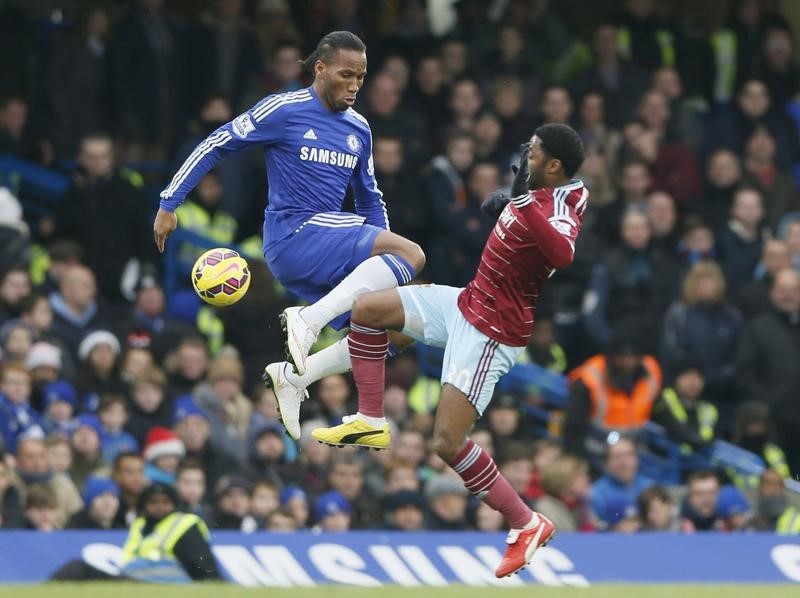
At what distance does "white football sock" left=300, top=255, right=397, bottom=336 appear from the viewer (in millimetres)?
10852

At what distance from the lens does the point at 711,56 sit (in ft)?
61.8

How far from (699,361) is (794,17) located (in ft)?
15.9

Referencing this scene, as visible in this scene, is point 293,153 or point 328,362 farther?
point 328,362

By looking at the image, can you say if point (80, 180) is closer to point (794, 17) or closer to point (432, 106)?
point (432, 106)

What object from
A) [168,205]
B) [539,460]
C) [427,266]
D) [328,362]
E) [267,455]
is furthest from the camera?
[427,266]

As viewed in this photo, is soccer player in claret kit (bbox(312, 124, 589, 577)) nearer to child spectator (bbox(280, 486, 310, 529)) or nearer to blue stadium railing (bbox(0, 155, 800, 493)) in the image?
child spectator (bbox(280, 486, 310, 529))

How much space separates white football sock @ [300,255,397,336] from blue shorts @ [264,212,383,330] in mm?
106

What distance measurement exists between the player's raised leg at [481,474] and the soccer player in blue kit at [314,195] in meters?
0.72

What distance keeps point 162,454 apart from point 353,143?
4186 millimetres

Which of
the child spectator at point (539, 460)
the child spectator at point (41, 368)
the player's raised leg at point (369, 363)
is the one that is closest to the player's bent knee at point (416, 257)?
the player's raised leg at point (369, 363)

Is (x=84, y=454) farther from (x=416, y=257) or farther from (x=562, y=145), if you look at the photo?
(x=562, y=145)

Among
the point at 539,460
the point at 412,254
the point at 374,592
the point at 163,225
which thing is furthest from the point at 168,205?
the point at 539,460

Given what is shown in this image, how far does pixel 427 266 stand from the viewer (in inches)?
658

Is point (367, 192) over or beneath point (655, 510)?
over
